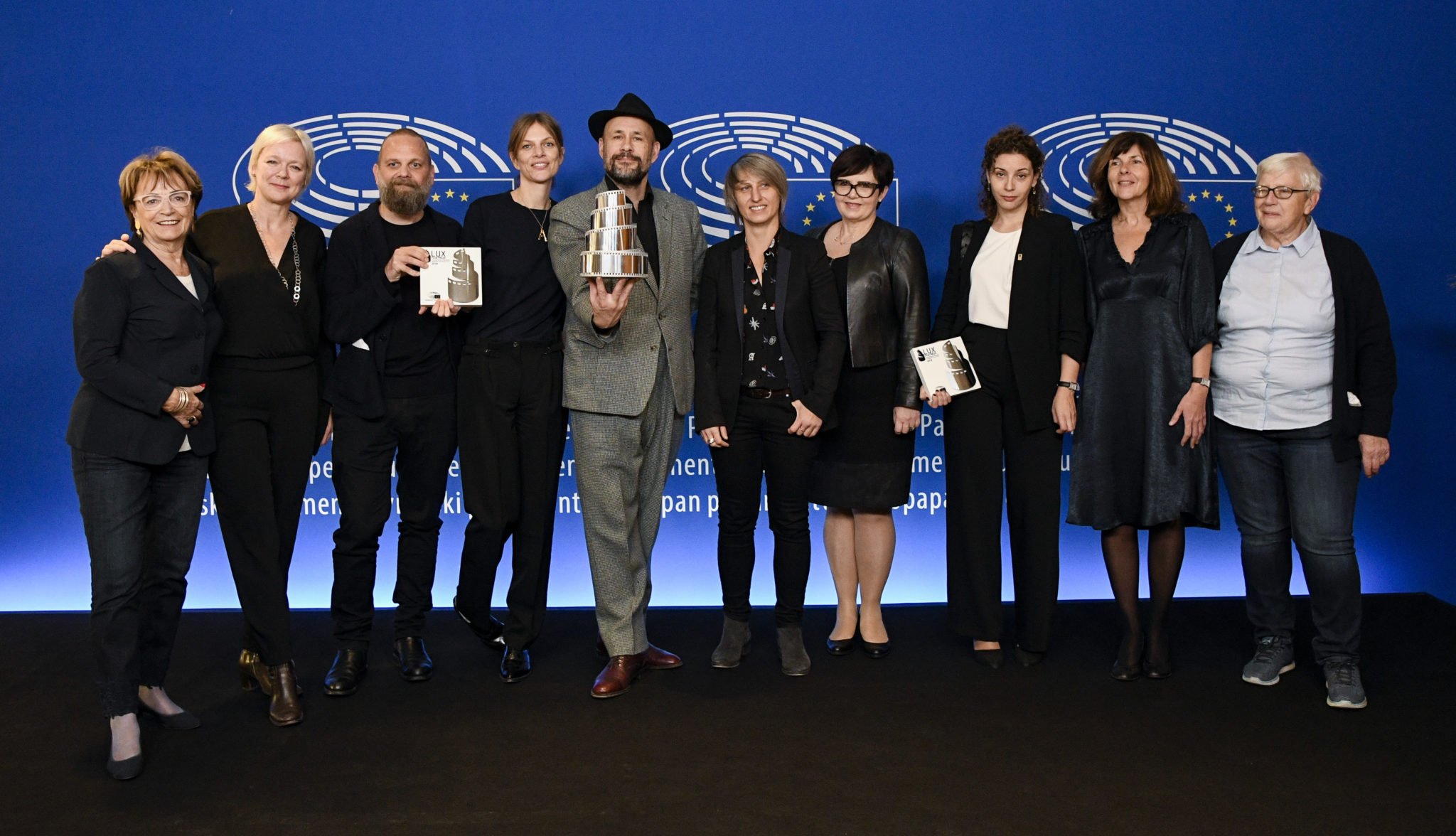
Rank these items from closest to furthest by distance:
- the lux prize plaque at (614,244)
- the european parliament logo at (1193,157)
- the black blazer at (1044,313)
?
the lux prize plaque at (614,244), the black blazer at (1044,313), the european parliament logo at (1193,157)

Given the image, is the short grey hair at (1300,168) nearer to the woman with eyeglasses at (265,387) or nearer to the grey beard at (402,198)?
the grey beard at (402,198)

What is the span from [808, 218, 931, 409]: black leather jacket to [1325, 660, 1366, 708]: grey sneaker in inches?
62.9

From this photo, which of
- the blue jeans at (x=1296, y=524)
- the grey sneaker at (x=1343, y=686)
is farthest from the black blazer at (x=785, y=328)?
the grey sneaker at (x=1343, y=686)

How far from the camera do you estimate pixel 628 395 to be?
3.30 m

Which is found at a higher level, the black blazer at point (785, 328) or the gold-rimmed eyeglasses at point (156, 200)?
the gold-rimmed eyeglasses at point (156, 200)

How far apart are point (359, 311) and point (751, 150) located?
201 cm

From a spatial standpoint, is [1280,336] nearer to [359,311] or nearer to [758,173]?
[758,173]

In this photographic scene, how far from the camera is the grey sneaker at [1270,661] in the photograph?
11.0ft

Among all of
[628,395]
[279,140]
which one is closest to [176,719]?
[628,395]

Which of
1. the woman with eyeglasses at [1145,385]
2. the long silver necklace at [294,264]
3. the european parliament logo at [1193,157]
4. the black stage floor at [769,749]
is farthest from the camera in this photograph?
the european parliament logo at [1193,157]

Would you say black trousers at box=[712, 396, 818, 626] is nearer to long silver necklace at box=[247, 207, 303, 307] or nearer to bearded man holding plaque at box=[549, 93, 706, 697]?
bearded man holding plaque at box=[549, 93, 706, 697]

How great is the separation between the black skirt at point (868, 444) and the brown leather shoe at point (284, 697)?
1872 millimetres

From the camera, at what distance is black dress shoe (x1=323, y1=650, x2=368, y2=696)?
331 cm

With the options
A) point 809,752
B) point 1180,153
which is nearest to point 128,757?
point 809,752
